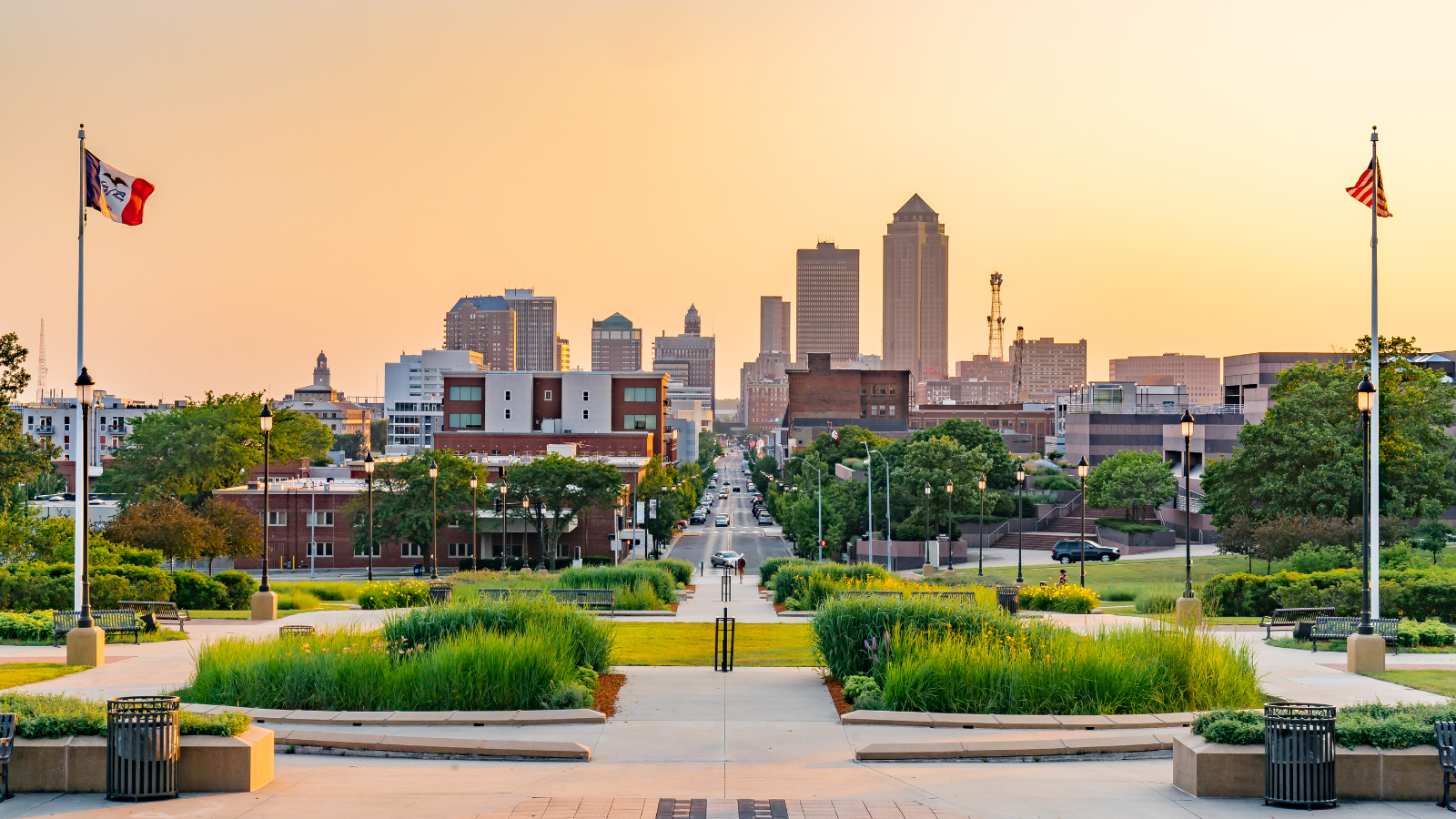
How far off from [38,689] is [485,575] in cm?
2251

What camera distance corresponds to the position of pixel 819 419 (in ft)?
633

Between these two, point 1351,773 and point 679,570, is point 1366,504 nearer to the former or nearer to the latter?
point 1351,773

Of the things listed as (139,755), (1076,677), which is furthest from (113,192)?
(1076,677)

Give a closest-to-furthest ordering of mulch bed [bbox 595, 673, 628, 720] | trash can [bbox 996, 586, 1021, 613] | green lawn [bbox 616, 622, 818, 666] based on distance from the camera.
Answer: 1. mulch bed [bbox 595, 673, 628, 720]
2. green lawn [bbox 616, 622, 818, 666]
3. trash can [bbox 996, 586, 1021, 613]

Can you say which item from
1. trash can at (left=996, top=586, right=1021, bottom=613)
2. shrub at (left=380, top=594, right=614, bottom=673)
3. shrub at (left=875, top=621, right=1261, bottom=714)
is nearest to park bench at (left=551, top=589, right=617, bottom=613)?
shrub at (left=380, top=594, right=614, bottom=673)

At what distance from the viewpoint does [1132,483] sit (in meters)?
88.9

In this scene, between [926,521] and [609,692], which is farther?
[926,521]

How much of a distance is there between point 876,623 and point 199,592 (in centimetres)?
2540

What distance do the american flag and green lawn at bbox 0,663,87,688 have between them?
90.5 ft

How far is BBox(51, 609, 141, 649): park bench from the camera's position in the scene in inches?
984

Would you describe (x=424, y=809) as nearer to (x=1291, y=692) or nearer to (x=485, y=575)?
(x=1291, y=692)

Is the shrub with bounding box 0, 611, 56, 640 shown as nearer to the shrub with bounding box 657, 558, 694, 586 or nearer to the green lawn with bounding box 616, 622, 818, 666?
the green lawn with bounding box 616, 622, 818, 666

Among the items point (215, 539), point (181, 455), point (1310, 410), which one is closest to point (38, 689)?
point (215, 539)

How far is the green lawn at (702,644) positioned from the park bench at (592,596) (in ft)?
6.53
